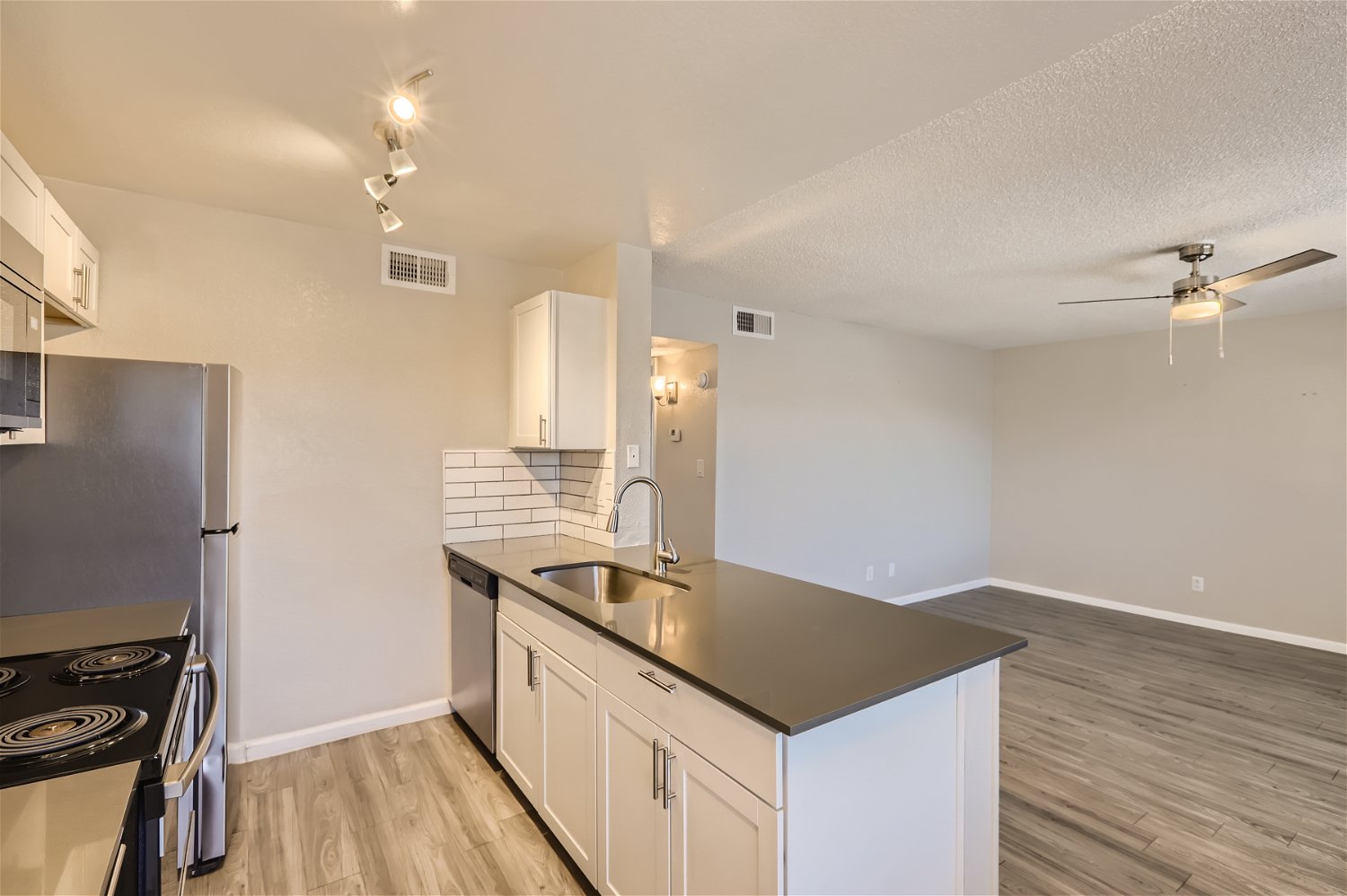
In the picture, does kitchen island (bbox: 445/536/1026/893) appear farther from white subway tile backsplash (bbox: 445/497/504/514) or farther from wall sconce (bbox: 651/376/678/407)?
wall sconce (bbox: 651/376/678/407)

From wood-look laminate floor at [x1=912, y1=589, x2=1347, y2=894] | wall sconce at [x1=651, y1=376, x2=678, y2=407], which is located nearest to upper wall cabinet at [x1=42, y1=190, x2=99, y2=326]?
wall sconce at [x1=651, y1=376, x2=678, y2=407]

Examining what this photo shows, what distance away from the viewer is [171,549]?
1.99m

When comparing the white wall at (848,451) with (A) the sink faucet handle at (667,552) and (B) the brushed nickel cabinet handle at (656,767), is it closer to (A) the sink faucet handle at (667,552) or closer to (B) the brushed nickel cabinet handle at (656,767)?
(A) the sink faucet handle at (667,552)

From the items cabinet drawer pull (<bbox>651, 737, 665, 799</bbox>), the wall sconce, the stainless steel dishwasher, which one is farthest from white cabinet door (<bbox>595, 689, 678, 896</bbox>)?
the wall sconce

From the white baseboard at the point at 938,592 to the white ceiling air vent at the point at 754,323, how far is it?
2590 millimetres

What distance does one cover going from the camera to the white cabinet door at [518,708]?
223 centimetres

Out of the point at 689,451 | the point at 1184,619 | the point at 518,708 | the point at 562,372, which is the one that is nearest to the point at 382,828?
the point at 518,708

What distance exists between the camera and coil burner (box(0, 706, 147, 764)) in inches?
41.8

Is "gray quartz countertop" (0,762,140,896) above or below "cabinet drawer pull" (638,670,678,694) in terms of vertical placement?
above

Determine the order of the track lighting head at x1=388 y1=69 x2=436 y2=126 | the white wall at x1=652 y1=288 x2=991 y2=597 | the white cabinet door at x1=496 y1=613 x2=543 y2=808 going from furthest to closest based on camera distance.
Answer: the white wall at x1=652 y1=288 x2=991 y2=597, the white cabinet door at x1=496 y1=613 x2=543 y2=808, the track lighting head at x1=388 y1=69 x2=436 y2=126

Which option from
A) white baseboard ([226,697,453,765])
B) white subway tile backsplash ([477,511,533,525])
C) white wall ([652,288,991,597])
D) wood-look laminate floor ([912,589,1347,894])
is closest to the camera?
wood-look laminate floor ([912,589,1347,894])

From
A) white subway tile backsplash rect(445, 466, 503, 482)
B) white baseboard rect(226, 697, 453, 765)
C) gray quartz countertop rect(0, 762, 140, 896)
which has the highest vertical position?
white subway tile backsplash rect(445, 466, 503, 482)

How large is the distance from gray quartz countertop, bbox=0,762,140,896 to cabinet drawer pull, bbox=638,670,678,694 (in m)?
0.99

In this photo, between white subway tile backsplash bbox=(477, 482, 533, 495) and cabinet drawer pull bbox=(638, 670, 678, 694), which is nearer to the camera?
cabinet drawer pull bbox=(638, 670, 678, 694)
